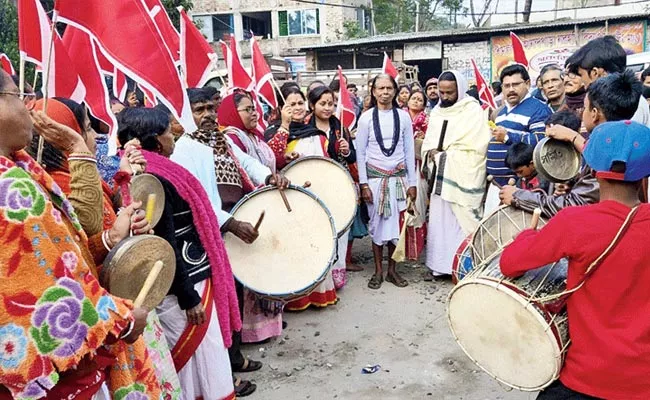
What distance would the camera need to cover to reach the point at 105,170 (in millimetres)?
3311

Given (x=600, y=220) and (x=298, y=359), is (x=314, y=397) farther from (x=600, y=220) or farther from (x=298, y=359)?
(x=600, y=220)

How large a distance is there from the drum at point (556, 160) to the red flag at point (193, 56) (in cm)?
262

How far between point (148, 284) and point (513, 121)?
362 cm

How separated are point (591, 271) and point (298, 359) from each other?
255 centimetres

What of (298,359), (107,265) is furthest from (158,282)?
(298,359)

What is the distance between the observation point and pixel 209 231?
280 centimetres

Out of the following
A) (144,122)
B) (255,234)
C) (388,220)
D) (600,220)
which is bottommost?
(388,220)

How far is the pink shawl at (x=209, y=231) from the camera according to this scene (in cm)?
268

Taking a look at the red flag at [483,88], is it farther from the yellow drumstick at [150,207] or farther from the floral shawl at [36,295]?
the floral shawl at [36,295]

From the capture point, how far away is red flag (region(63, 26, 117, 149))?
3.04 m

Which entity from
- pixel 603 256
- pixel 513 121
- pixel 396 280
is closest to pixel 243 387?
pixel 396 280

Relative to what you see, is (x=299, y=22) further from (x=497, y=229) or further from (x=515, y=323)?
(x=515, y=323)

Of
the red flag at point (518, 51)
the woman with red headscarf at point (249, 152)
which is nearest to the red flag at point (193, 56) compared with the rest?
the woman with red headscarf at point (249, 152)

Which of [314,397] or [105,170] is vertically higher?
[105,170]
